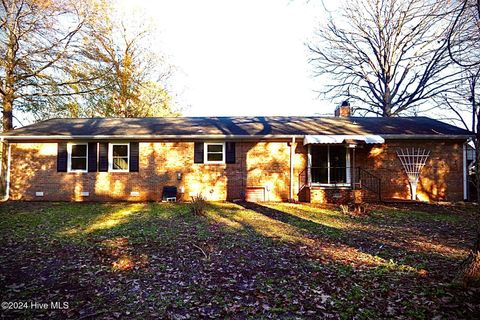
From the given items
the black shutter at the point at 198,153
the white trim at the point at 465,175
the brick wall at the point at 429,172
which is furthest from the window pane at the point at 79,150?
the white trim at the point at 465,175

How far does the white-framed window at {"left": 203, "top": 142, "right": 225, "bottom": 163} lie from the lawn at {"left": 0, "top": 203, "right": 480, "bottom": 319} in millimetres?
4212

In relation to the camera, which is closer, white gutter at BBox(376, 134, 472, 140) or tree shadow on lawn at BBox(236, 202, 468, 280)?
tree shadow on lawn at BBox(236, 202, 468, 280)

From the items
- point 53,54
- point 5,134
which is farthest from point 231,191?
point 53,54

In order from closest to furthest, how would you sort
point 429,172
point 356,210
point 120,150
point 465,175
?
point 356,210 < point 465,175 < point 429,172 < point 120,150

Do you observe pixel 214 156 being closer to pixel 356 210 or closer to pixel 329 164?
pixel 329 164

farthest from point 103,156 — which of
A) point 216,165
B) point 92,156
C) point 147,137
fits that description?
point 216,165

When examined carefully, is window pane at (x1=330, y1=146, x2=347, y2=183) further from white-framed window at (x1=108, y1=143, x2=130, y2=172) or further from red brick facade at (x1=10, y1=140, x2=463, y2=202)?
white-framed window at (x1=108, y1=143, x2=130, y2=172)

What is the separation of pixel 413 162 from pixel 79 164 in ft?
50.0

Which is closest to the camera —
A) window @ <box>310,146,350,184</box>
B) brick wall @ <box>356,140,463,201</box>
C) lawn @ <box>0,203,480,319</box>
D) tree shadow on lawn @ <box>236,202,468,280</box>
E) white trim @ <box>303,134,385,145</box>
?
lawn @ <box>0,203,480,319</box>

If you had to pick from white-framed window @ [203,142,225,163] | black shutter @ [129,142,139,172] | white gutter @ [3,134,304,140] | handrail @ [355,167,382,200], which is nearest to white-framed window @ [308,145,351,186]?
handrail @ [355,167,382,200]

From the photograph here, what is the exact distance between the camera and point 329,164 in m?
12.1

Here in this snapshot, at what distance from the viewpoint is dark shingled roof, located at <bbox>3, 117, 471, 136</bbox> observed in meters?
12.1

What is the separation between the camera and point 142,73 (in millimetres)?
23641

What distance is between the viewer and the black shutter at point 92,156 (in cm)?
1205
